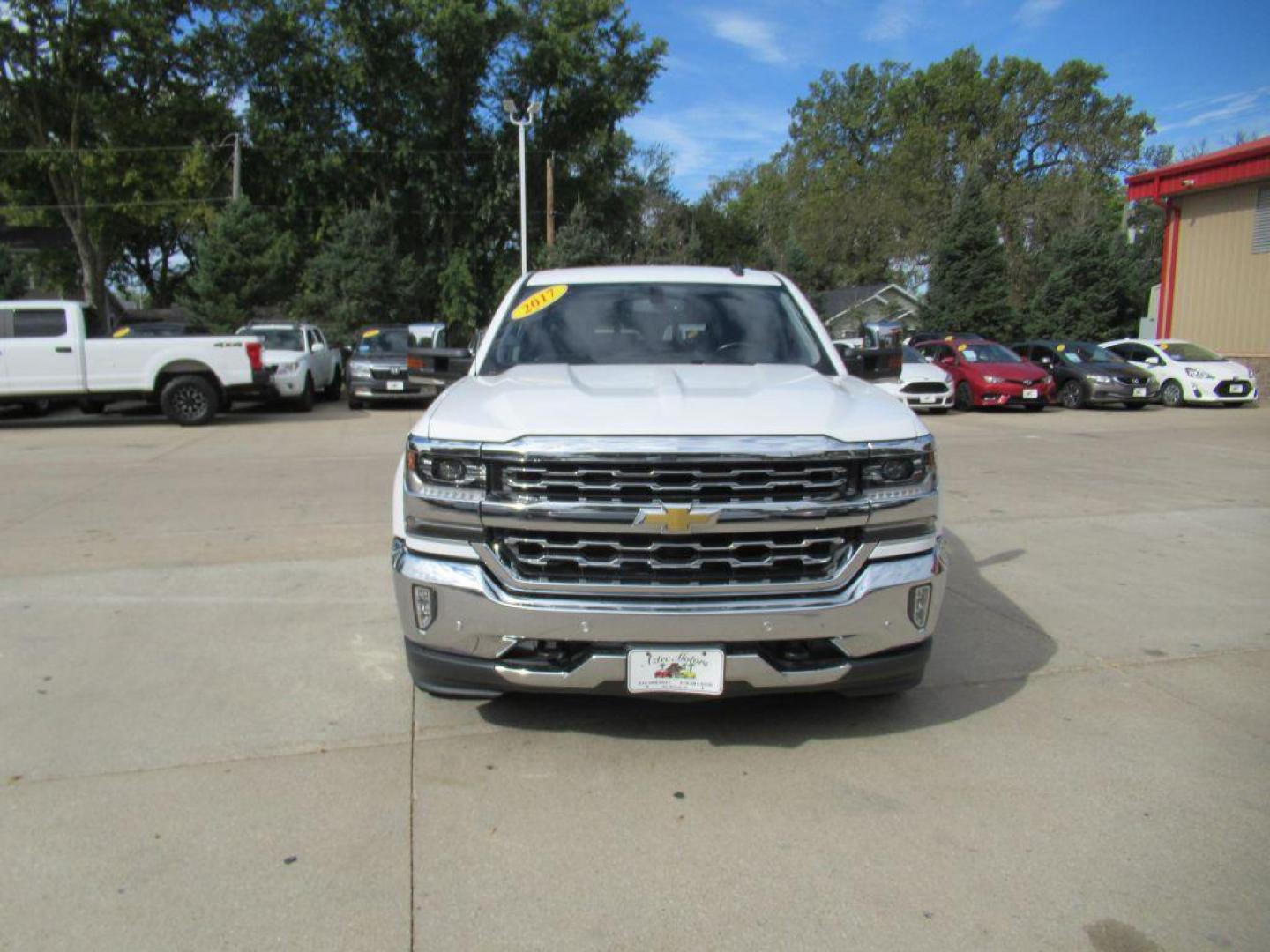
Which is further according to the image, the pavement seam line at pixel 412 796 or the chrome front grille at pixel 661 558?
the chrome front grille at pixel 661 558

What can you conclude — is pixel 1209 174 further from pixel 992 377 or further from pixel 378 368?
pixel 378 368

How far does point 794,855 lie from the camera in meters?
3.14

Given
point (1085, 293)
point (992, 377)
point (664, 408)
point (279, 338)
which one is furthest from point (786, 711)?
point (1085, 293)

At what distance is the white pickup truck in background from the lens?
602 inches

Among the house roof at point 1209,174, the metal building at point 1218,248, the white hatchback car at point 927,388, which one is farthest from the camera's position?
the metal building at point 1218,248

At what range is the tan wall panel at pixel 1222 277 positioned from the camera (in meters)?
25.3

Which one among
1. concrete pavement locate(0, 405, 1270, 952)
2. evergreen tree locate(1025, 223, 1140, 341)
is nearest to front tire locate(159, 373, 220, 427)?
concrete pavement locate(0, 405, 1270, 952)

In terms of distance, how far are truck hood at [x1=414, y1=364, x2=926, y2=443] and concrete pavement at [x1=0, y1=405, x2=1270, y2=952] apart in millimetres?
1285

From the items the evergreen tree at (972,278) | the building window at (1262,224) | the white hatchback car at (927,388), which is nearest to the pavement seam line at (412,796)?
the white hatchback car at (927,388)

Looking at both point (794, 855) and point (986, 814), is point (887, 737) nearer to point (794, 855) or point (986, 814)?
point (986, 814)

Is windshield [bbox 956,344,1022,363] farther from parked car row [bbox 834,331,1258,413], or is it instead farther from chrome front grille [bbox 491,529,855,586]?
chrome front grille [bbox 491,529,855,586]

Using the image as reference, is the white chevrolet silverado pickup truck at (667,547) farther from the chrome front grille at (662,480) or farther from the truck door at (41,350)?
the truck door at (41,350)

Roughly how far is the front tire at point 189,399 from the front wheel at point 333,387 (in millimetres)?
5877

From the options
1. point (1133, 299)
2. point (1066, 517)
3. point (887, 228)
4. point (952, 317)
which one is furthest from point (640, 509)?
point (887, 228)
